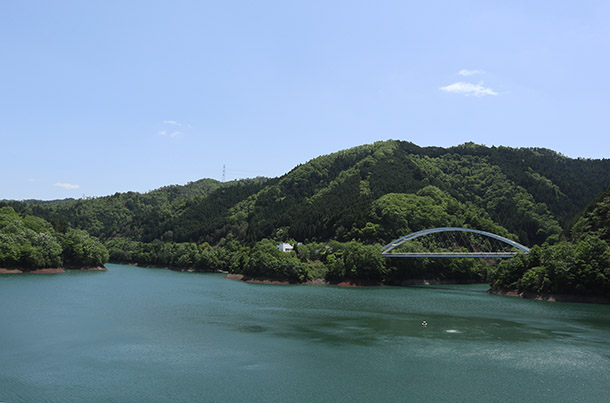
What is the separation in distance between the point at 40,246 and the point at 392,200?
7705 cm

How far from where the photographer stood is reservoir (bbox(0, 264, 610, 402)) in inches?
884

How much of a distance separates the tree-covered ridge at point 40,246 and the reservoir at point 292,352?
36663 mm

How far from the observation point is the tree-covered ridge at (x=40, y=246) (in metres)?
82.7

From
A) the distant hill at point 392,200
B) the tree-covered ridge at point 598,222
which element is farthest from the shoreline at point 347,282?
the tree-covered ridge at point 598,222

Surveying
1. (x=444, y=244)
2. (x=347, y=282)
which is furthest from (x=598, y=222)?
(x=347, y=282)

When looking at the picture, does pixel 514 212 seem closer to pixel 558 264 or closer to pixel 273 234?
pixel 273 234

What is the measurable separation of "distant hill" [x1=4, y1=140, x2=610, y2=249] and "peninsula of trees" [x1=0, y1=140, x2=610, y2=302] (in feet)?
1.39

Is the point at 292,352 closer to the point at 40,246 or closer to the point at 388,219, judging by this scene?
the point at 40,246

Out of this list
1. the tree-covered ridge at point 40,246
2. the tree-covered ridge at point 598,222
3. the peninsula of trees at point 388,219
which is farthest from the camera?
the tree-covered ridge at point 40,246

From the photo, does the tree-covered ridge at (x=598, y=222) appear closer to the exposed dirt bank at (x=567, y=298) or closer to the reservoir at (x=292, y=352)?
the exposed dirt bank at (x=567, y=298)

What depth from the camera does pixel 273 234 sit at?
12888 cm

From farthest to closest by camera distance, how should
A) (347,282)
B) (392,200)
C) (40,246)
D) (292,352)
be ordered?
(392,200) → (40,246) → (347,282) → (292,352)

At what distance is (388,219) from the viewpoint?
10669 cm

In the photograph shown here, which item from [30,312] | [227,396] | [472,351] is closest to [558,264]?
[472,351]
